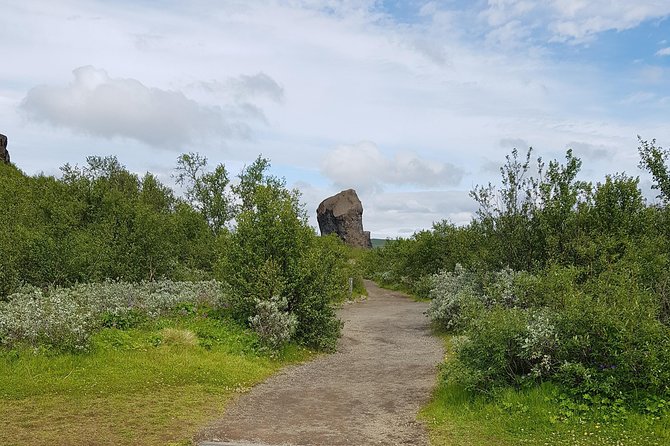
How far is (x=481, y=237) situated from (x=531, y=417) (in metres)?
11.8

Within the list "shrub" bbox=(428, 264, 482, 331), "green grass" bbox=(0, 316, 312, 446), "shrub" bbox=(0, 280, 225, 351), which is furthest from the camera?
"shrub" bbox=(428, 264, 482, 331)

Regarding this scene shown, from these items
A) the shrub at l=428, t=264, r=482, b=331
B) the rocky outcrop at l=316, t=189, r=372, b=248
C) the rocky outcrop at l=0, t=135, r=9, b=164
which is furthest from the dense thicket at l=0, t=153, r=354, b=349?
the rocky outcrop at l=0, t=135, r=9, b=164

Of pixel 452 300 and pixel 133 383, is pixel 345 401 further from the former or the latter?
pixel 452 300

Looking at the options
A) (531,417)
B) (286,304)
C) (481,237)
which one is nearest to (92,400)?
(286,304)

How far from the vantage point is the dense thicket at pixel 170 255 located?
1478cm

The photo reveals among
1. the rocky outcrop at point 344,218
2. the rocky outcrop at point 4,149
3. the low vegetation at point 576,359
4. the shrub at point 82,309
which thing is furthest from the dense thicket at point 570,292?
the rocky outcrop at point 4,149

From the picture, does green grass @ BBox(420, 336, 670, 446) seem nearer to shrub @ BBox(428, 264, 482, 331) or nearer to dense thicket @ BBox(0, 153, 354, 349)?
dense thicket @ BBox(0, 153, 354, 349)

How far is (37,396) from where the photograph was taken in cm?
959

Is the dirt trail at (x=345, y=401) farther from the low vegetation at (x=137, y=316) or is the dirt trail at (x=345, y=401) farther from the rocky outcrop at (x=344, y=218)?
the rocky outcrop at (x=344, y=218)

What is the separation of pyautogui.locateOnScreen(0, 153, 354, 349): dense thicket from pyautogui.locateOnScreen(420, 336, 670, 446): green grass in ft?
19.4

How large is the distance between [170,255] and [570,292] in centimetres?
1791

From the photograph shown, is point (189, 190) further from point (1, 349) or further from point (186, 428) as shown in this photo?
point (186, 428)

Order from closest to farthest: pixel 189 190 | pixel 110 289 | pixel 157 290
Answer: pixel 110 289 → pixel 157 290 → pixel 189 190

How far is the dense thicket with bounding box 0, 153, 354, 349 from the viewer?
14781mm
